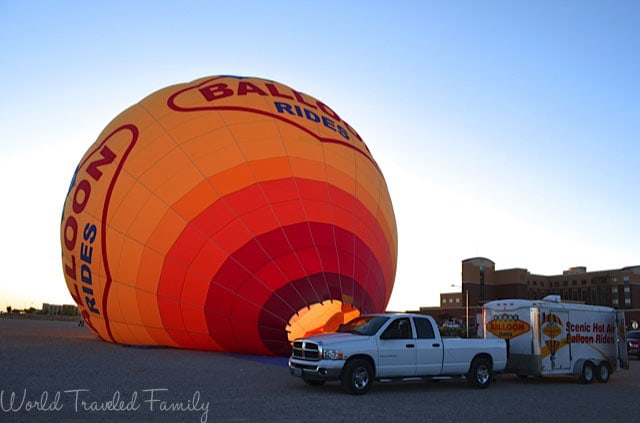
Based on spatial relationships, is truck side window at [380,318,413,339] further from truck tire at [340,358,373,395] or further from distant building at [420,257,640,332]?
distant building at [420,257,640,332]

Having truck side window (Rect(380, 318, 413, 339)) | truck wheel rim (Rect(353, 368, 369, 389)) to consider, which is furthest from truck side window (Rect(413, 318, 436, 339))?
truck wheel rim (Rect(353, 368, 369, 389))

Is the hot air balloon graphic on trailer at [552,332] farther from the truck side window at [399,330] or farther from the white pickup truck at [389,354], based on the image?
the truck side window at [399,330]

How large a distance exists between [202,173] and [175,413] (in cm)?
663

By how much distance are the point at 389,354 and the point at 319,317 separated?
2702 mm

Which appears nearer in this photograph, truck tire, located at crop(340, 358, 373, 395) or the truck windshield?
truck tire, located at crop(340, 358, 373, 395)

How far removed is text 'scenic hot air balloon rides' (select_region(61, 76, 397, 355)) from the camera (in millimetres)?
13133

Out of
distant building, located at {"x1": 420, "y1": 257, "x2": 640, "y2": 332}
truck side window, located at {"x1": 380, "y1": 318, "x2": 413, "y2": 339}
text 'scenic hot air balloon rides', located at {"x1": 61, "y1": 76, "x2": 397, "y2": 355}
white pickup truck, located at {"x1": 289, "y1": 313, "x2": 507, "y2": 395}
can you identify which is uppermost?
distant building, located at {"x1": 420, "y1": 257, "x2": 640, "y2": 332}

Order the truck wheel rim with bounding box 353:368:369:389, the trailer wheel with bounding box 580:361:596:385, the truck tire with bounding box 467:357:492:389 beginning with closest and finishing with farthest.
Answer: the truck wheel rim with bounding box 353:368:369:389
the truck tire with bounding box 467:357:492:389
the trailer wheel with bounding box 580:361:596:385

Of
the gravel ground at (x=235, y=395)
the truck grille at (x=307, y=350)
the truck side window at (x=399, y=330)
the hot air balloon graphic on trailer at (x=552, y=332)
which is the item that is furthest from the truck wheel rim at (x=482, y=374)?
the truck grille at (x=307, y=350)

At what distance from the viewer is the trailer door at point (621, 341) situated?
16344 mm

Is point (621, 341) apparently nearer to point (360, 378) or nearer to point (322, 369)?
point (360, 378)

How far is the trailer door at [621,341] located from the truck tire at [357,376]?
8.98 metres

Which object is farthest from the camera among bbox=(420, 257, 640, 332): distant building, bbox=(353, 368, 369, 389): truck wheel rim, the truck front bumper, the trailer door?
bbox=(420, 257, 640, 332): distant building

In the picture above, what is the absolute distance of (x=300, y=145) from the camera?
14.4 m
